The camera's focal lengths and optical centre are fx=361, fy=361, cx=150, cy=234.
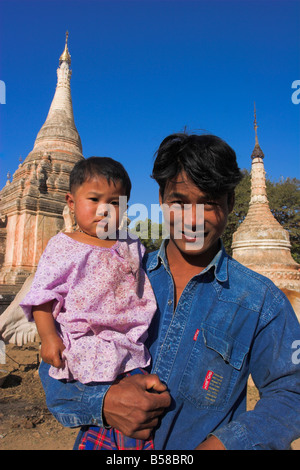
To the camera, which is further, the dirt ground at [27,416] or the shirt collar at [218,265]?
the dirt ground at [27,416]

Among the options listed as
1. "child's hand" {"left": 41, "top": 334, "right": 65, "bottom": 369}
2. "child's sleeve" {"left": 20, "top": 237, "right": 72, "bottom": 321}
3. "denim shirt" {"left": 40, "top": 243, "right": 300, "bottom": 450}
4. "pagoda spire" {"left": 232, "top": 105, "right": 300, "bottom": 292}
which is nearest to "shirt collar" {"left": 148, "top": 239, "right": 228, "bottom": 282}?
"denim shirt" {"left": 40, "top": 243, "right": 300, "bottom": 450}

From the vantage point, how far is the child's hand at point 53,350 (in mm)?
1561

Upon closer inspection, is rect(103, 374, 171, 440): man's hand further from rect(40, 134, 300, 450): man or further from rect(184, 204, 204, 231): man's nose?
rect(184, 204, 204, 231): man's nose

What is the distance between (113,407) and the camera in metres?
1.43

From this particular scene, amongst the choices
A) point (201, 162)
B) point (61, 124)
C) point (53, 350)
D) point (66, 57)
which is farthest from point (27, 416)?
point (66, 57)

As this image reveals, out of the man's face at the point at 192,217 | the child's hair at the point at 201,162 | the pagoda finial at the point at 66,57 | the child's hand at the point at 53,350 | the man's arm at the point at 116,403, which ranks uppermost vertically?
the pagoda finial at the point at 66,57

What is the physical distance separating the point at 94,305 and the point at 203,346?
52cm

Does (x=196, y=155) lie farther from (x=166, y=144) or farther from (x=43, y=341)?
(x=43, y=341)

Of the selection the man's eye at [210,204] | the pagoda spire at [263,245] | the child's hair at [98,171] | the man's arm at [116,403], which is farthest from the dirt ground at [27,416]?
the pagoda spire at [263,245]

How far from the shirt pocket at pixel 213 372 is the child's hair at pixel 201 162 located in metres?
0.68

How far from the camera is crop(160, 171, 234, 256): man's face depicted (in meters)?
1.67

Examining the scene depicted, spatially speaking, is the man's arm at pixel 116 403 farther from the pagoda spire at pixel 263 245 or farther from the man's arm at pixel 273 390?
the pagoda spire at pixel 263 245

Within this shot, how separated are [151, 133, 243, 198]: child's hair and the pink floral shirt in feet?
1.68
